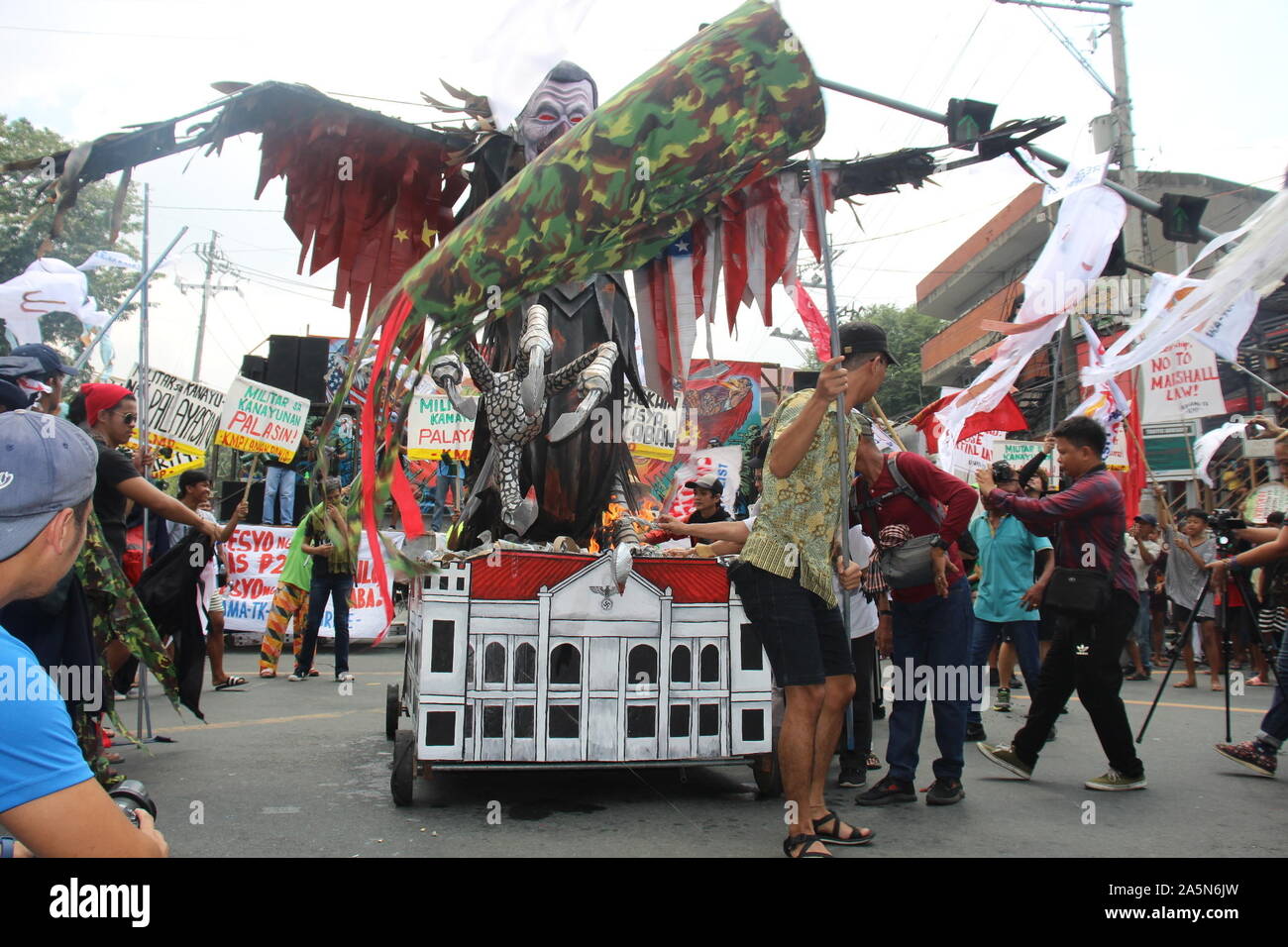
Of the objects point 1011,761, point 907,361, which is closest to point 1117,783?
point 1011,761

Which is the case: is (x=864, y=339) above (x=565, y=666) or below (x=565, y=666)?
above

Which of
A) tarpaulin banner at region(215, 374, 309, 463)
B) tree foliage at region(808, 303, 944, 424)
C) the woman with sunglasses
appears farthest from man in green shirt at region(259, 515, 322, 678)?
tree foliage at region(808, 303, 944, 424)

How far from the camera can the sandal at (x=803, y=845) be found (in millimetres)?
3486

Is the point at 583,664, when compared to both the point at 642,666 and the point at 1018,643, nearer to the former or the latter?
the point at 642,666

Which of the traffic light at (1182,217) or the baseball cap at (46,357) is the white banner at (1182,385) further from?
the baseball cap at (46,357)

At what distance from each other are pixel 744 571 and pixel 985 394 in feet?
10.4

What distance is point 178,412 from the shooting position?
12.0m

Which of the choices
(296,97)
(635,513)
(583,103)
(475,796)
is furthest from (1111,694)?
(296,97)

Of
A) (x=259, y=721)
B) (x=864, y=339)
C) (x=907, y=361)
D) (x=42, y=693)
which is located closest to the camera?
(x=42, y=693)

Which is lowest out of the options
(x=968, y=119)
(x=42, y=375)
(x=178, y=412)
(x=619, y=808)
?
(x=619, y=808)

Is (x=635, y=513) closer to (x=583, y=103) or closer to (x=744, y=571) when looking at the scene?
(x=744, y=571)

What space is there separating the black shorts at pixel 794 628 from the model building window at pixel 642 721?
32.4 inches

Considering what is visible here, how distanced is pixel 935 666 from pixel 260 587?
1079 cm

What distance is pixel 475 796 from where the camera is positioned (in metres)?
4.62
